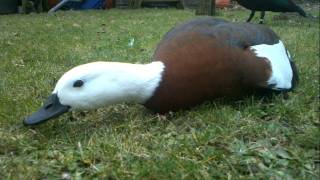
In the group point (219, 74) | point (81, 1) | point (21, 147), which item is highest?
point (219, 74)

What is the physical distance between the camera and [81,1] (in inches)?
496

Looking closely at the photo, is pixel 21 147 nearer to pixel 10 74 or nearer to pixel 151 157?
pixel 151 157

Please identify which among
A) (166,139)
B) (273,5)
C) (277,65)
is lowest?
(273,5)

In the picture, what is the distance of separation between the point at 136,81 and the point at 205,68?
1.10 ft

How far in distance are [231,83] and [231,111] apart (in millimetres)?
133

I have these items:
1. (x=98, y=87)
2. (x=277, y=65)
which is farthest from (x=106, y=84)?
(x=277, y=65)

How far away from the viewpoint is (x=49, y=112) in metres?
2.43

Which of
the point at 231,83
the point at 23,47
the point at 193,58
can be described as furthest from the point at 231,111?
the point at 23,47

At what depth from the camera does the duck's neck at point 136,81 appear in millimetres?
A: 2506

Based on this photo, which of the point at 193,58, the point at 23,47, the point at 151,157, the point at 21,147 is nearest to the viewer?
the point at 151,157

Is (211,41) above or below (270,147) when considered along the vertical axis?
above

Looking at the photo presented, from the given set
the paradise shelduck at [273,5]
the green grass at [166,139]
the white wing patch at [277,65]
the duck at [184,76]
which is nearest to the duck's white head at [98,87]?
the duck at [184,76]

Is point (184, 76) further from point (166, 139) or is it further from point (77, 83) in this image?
point (77, 83)

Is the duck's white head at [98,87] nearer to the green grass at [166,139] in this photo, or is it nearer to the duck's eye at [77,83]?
the duck's eye at [77,83]
